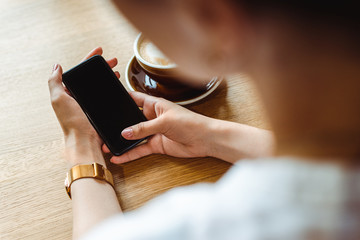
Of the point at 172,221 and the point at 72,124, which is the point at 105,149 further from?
the point at 172,221

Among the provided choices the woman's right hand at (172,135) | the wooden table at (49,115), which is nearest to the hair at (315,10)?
the wooden table at (49,115)

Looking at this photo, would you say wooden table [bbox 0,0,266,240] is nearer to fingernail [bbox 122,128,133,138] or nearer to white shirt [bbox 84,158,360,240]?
fingernail [bbox 122,128,133,138]

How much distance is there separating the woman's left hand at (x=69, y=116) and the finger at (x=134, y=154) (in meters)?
0.07

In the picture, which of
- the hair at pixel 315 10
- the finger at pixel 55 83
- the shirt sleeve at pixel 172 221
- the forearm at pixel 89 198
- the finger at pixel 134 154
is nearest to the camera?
the hair at pixel 315 10

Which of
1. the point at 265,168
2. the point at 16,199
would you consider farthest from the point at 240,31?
the point at 16,199

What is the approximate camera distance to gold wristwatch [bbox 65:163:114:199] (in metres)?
0.73

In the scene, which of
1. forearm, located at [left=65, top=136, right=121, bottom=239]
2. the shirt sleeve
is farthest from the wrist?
the shirt sleeve

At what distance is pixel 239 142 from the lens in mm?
748

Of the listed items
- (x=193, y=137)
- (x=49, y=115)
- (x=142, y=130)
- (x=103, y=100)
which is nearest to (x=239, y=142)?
(x=193, y=137)

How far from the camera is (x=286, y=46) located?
323mm

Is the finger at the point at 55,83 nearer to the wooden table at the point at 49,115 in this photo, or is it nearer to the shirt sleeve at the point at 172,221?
the wooden table at the point at 49,115

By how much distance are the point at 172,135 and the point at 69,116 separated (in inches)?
9.8

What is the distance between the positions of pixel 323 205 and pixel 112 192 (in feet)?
1.54

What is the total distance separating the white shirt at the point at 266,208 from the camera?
0.34 meters
